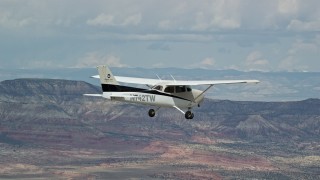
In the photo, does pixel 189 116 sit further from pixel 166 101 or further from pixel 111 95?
pixel 111 95

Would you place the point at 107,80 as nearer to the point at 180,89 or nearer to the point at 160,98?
the point at 160,98

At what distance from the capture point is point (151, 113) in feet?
390

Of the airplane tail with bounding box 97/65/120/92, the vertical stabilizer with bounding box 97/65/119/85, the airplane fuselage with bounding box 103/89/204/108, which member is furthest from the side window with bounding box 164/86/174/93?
the vertical stabilizer with bounding box 97/65/119/85

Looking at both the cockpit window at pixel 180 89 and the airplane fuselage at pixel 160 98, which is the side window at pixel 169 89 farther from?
the cockpit window at pixel 180 89

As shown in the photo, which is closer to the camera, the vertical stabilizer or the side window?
the vertical stabilizer

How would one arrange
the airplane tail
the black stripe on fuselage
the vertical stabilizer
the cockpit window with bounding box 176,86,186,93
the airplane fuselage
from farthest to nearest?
the cockpit window with bounding box 176,86,186,93, the airplane fuselage, the black stripe on fuselage, the airplane tail, the vertical stabilizer

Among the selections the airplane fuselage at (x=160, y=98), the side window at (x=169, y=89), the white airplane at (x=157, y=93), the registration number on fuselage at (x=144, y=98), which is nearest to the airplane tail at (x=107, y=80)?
the white airplane at (x=157, y=93)

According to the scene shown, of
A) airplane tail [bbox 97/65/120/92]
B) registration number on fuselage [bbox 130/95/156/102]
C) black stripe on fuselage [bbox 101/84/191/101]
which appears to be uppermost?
airplane tail [bbox 97/65/120/92]

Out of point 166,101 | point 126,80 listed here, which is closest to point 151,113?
point 166,101

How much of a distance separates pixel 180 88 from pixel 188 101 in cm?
258

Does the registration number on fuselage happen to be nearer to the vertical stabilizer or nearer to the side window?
the side window

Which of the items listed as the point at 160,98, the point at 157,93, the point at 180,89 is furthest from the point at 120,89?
the point at 180,89

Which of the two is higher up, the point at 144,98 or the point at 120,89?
the point at 120,89

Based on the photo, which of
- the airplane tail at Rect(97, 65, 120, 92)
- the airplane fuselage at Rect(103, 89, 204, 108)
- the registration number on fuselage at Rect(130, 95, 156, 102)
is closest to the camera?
the airplane tail at Rect(97, 65, 120, 92)
